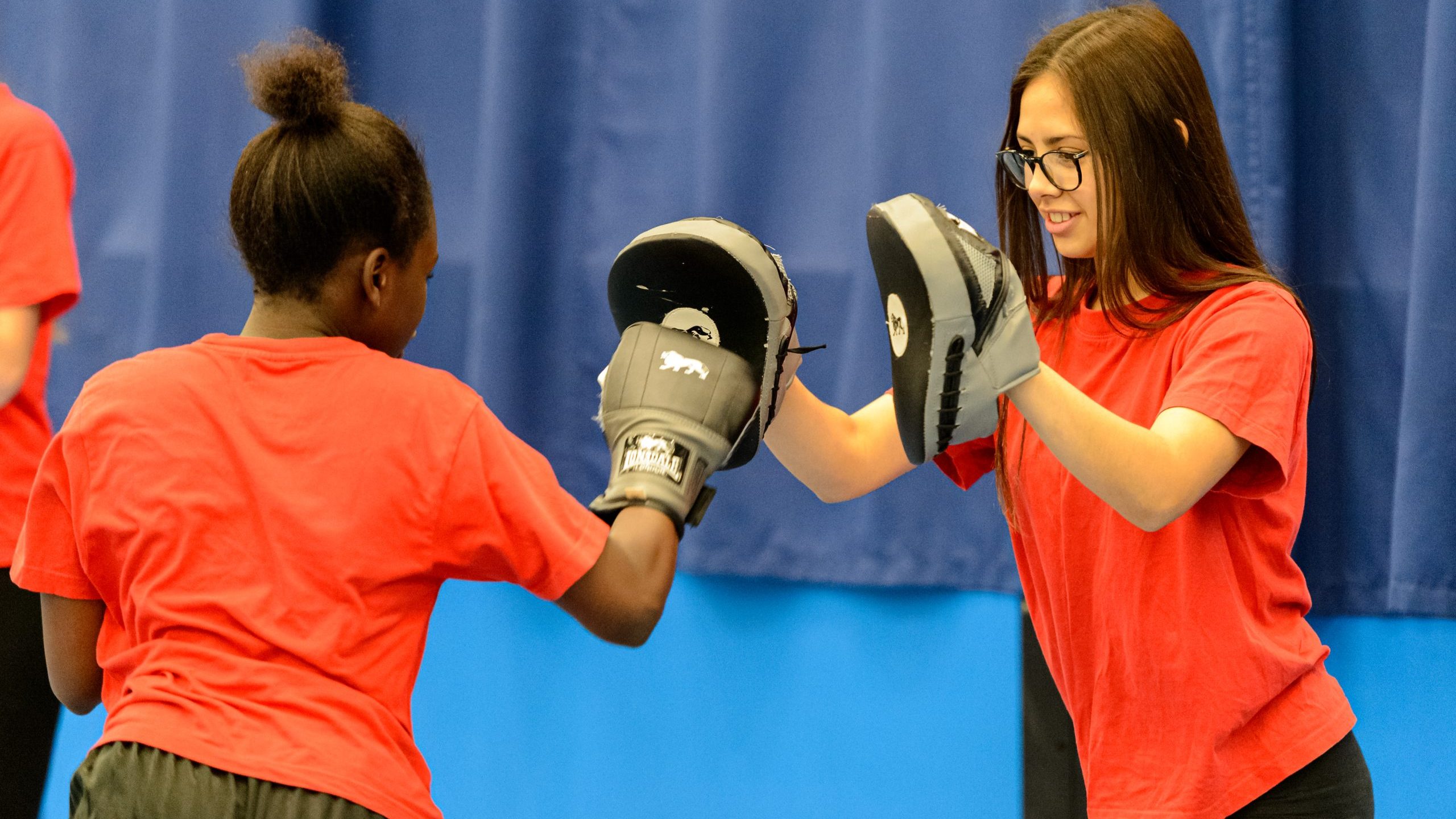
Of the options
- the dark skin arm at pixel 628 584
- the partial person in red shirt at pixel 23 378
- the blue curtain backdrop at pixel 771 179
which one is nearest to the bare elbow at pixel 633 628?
the dark skin arm at pixel 628 584

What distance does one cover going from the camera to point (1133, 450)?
1.04 meters

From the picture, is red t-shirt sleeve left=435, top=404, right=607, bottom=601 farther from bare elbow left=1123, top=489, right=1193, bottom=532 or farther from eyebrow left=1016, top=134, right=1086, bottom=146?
eyebrow left=1016, top=134, right=1086, bottom=146

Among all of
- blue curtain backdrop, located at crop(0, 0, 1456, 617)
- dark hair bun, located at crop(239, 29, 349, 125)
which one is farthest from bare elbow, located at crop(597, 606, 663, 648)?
blue curtain backdrop, located at crop(0, 0, 1456, 617)

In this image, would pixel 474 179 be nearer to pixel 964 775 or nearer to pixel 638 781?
pixel 638 781

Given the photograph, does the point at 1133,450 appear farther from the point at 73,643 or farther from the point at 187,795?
the point at 73,643

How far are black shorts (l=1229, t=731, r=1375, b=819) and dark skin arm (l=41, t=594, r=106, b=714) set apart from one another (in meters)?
0.98

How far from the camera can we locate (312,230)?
3.13ft

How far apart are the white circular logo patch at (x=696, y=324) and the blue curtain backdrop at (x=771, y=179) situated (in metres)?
0.60

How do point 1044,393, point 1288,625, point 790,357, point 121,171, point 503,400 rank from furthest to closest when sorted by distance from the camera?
1. point 121,171
2. point 503,400
3. point 790,357
4. point 1288,625
5. point 1044,393

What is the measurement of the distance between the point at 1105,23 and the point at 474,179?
109 centimetres

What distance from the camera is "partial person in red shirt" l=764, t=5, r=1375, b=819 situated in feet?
3.51

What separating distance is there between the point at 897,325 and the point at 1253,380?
0.30 m

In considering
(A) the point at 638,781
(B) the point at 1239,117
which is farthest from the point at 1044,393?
(A) the point at 638,781

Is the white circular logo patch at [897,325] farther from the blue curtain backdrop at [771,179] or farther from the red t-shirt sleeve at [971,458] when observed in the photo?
the blue curtain backdrop at [771,179]
